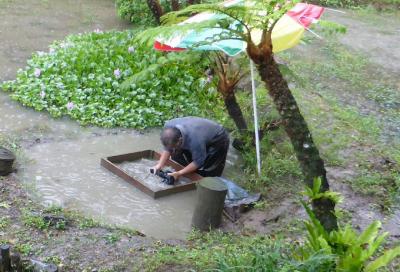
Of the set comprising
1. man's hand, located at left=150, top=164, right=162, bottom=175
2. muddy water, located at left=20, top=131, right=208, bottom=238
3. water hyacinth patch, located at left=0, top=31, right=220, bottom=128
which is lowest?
muddy water, located at left=20, top=131, right=208, bottom=238

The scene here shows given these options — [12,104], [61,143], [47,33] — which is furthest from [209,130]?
[47,33]

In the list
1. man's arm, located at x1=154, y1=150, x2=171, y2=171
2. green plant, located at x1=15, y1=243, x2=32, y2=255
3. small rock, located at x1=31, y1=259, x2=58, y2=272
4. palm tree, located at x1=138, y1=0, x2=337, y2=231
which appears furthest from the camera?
man's arm, located at x1=154, y1=150, x2=171, y2=171

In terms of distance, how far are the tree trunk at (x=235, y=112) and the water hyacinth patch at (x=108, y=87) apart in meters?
1.20

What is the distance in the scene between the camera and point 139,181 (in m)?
7.51

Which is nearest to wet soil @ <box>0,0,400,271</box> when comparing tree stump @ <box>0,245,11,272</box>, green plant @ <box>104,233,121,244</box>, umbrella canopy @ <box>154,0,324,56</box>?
green plant @ <box>104,233,121,244</box>

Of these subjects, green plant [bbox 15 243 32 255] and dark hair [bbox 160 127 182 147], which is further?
dark hair [bbox 160 127 182 147]

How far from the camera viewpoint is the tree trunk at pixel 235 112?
866 centimetres

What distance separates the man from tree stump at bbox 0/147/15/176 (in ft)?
6.01

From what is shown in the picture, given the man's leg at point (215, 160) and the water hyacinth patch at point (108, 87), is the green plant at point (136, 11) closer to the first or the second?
the water hyacinth patch at point (108, 87)

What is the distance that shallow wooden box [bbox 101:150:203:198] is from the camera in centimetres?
739

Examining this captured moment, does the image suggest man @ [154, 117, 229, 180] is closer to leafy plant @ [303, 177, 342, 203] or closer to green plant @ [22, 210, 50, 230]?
green plant @ [22, 210, 50, 230]

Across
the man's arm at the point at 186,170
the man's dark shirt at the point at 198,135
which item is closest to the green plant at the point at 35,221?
the man's arm at the point at 186,170

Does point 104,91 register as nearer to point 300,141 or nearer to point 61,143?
point 61,143

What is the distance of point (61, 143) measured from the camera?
8.60 meters
